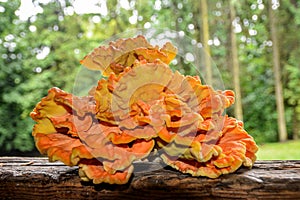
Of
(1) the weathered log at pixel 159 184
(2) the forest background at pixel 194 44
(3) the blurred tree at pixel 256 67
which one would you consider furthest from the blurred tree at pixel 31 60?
(1) the weathered log at pixel 159 184

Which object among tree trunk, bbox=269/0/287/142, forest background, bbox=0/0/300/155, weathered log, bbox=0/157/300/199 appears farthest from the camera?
forest background, bbox=0/0/300/155

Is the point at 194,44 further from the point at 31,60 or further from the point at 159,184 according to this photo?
the point at 159,184

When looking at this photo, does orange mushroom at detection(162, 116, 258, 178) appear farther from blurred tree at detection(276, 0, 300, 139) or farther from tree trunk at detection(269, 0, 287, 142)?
blurred tree at detection(276, 0, 300, 139)

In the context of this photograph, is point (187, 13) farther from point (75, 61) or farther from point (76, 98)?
point (76, 98)

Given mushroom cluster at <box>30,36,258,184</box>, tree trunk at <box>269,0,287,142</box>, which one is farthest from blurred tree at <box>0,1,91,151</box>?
mushroom cluster at <box>30,36,258,184</box>

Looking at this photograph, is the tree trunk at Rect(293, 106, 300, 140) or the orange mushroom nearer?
the orange mushroom
